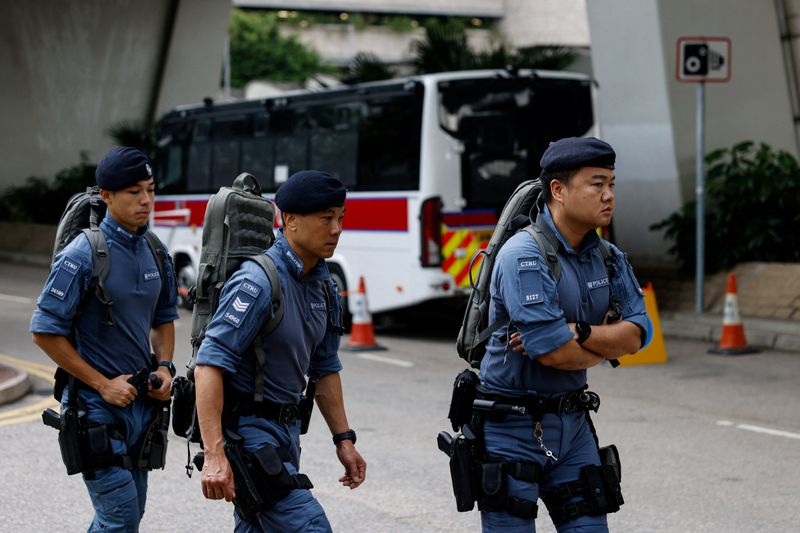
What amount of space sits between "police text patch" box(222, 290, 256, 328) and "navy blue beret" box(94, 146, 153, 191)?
111cm

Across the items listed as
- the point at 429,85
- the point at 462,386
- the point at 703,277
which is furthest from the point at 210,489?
the point at 703,277

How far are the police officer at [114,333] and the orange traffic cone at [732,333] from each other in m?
9.21

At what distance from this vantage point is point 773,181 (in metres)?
16.2

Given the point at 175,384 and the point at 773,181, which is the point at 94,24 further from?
the point at 175,384

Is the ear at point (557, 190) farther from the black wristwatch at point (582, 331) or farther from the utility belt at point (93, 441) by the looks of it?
the utility belt at point (93, 441)

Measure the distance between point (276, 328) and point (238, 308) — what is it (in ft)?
0.52

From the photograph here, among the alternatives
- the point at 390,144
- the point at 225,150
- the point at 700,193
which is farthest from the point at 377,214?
the point at 700,193

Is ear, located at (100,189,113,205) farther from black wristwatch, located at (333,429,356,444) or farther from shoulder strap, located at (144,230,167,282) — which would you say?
black wristwatch, located at (333,429,356,444)

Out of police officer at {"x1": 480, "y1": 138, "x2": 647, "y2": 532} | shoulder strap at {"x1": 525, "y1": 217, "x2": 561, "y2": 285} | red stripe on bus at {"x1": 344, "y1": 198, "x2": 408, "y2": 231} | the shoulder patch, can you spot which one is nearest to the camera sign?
red stripe on bus at {"x1": 344, "y1": 198, "x2": 408, "y2": 231}

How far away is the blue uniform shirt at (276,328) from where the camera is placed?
415cm

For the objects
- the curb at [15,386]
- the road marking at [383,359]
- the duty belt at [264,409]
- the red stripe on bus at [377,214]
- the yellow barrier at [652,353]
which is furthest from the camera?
the red stripe on bus at [377,214]

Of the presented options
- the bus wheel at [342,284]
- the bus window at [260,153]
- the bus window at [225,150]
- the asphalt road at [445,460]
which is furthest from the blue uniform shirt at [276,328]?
the bus window at [225,150]

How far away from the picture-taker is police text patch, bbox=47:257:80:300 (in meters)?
4.93

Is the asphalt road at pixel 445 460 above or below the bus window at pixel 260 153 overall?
below
